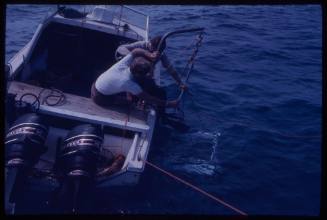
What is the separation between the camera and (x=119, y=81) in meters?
5.79

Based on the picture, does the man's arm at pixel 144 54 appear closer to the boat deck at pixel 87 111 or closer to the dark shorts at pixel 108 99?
the dark shorts at pixel 108 99

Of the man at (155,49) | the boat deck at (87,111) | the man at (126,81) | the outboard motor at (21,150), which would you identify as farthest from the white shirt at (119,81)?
the outboard motor at (21,150)

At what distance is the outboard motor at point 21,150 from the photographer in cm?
434

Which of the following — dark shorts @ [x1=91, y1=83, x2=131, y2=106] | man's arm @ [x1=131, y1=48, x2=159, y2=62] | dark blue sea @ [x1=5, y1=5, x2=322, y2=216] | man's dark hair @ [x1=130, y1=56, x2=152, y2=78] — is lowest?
dark blue sea @ [x1=5, y1=5, x2=322, y2=216]

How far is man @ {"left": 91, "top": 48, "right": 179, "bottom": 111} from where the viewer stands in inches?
226

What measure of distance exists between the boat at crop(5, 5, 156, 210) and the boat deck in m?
0.02

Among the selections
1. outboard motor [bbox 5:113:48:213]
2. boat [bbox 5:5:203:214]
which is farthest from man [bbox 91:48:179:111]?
outboard motor [bbox 5:113:48:213]

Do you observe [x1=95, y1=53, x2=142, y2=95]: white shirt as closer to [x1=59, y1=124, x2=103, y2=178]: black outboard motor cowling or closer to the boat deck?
the boat deck

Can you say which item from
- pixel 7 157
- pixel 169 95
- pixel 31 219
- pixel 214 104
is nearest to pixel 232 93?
pixel 214 104

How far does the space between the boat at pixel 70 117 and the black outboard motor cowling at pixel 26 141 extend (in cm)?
1

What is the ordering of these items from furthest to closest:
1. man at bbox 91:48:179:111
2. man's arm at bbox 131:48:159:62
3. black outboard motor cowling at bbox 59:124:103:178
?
man's arm at bbox 131:48:159:62 → man at bbox 91:48:179:111 → black outboard motor cowling at bbox 59:124:103:178

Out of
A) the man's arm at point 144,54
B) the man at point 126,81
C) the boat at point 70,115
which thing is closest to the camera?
the boat at point 70,115

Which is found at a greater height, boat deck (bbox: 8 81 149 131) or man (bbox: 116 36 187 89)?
man (bbox: 116 36 187 89)

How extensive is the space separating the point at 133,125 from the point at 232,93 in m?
4.40
